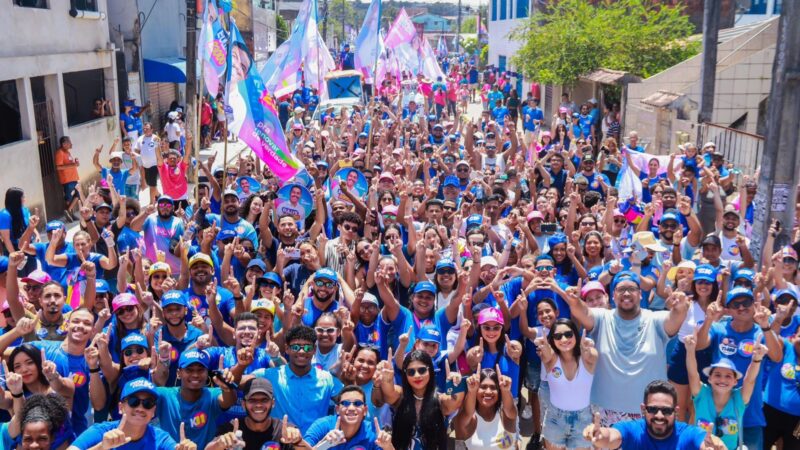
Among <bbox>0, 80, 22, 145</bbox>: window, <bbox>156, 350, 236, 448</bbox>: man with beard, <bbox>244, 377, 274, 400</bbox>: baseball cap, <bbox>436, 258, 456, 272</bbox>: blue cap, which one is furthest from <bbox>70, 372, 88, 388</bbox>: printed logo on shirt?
<bbox>0, 80, 22, 145</bbox>: window

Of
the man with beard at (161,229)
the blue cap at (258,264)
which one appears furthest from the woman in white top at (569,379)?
the man with beard at (161,229)

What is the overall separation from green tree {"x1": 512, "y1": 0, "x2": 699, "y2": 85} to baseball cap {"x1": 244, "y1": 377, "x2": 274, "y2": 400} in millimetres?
16057

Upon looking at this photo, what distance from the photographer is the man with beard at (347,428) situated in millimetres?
4266

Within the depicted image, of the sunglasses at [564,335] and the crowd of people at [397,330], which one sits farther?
the sunglasses at [564,335]

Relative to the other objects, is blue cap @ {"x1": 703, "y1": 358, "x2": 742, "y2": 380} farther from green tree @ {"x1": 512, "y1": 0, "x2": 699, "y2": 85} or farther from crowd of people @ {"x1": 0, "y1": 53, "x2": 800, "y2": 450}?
green tree @ {"x1": 512, "y1": 0, "x2": 699, "y2": 85}

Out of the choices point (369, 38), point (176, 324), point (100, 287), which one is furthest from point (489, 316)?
point (369, 38)

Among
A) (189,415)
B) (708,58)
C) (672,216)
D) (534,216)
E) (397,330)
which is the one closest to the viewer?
(189,415)

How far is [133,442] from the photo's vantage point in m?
4.06

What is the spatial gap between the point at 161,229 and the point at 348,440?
12.6 feet

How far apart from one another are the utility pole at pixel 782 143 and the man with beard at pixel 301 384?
→ 17.0 feet

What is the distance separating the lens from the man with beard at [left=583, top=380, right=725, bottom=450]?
13.2 ft

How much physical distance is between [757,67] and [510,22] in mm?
19602

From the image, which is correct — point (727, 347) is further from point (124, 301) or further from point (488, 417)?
point (124, 301)

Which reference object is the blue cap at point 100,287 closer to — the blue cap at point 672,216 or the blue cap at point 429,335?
the blue cap at point 429,335
